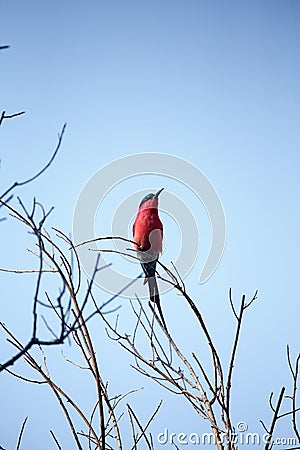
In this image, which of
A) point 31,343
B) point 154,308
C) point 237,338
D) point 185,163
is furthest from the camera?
point 185,163

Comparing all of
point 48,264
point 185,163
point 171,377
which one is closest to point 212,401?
point 171,377

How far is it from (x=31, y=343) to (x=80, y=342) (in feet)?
1.45

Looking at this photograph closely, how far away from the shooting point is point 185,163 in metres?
0.96

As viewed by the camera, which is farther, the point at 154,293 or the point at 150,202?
the point at 150,202

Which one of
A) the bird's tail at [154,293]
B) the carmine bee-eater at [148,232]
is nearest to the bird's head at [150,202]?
the carmine bee-eater at [148,232]

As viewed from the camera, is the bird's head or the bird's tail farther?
the bird's head

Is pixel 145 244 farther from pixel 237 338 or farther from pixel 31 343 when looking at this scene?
pixel 31 343

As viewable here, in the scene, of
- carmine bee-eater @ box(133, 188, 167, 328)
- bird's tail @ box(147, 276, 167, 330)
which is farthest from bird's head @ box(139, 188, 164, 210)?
bird's tail @ box(147, 276, 167, 330)

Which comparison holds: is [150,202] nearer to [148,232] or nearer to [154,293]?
[148,232]

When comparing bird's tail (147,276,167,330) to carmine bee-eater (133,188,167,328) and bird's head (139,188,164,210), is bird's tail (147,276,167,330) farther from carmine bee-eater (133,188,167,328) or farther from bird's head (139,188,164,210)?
bird's head (139,188,164,210)

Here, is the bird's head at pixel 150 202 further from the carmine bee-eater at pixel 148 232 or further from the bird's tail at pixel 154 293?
the bird's tail at pixel 154 293
